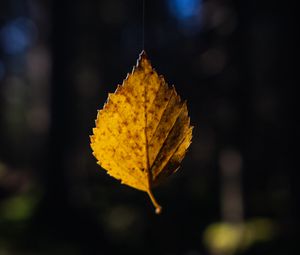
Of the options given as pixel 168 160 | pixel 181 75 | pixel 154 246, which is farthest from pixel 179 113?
pixel 181 75

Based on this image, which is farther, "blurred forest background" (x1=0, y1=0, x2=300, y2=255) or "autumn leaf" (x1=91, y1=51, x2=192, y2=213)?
"blurred forest background" (x1=0, y1=0, x2=300, y2=255)

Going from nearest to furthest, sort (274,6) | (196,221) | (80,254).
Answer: (274,6), (80,254), (196,221)

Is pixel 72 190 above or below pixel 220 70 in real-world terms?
below

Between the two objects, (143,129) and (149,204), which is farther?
(149,204)

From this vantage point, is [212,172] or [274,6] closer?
[274,6]

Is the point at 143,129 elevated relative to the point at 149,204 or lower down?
elevated

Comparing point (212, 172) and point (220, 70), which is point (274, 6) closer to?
point (220, 70)

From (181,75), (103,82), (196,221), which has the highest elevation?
(103,82)

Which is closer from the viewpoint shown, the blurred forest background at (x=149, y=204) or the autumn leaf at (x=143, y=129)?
the autumn leaf at (x=143, y=129)
